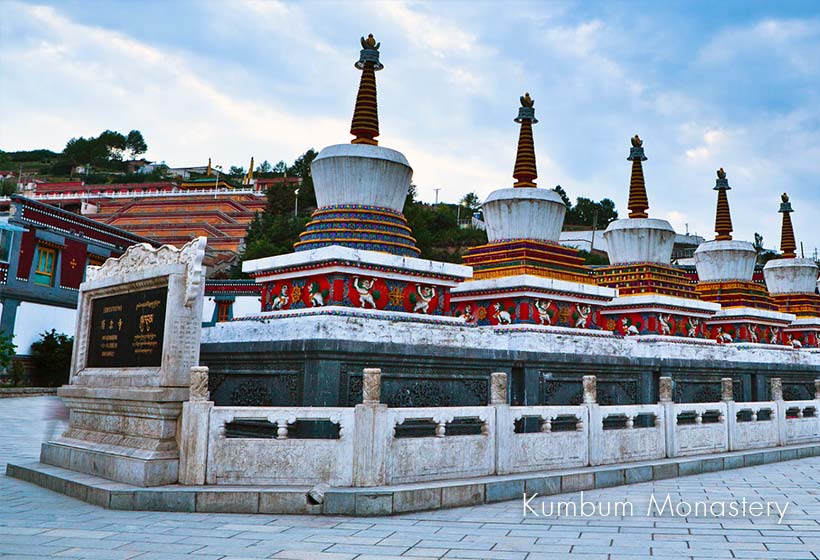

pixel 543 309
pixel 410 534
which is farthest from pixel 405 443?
pixel 543 309

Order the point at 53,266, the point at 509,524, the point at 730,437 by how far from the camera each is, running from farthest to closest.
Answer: the point at 53,266 → the point at 730,437 → the point at 509,524

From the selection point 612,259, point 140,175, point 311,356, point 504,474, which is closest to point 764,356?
point 612,259

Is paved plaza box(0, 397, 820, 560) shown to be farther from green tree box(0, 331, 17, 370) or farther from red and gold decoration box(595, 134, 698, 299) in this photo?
green tree box(0, 331, 17, 370)

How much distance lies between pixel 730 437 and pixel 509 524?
7.63 m

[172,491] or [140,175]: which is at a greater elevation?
[140,175]

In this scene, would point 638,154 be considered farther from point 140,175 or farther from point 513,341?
point 140,175

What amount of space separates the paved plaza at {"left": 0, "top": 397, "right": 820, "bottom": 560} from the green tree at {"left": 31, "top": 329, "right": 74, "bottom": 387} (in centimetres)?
2423

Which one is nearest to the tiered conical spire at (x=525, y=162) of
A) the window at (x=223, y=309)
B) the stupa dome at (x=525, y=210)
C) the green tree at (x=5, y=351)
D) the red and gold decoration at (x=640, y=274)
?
the stupa dome at (x=525, y=210)

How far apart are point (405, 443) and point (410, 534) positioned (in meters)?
1.67

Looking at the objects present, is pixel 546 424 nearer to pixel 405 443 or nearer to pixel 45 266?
pixel 405 443

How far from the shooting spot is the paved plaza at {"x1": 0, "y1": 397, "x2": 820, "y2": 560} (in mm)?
6242

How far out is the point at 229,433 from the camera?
11.1m

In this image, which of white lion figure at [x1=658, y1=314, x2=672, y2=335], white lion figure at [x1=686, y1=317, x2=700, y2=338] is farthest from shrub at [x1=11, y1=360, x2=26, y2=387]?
white lion figure at [x1=686, y1=317, x2=700, y2=338]

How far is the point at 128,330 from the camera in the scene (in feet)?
33.5
